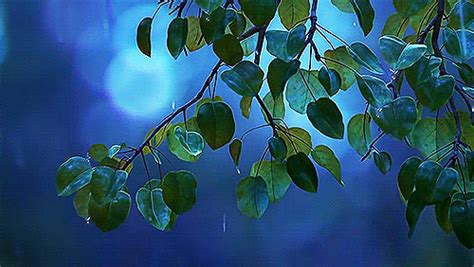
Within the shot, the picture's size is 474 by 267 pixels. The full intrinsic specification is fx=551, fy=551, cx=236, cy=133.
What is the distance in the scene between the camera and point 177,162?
4.43ft

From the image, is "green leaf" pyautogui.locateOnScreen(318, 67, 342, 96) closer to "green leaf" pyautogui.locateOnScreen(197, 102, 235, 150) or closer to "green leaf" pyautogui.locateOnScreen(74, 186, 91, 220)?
"green leaf" pyautogui.locateOnScreen(197, 102, 235, 150)

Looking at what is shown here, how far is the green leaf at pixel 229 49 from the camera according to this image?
0.60 meters

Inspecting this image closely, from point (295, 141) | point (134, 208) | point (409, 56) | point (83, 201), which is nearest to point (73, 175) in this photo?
point (83, 201)

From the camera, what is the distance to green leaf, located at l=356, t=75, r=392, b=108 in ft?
1.85

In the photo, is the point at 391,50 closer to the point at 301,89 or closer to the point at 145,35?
the point at 301,89

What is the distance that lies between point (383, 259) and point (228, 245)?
0.39m

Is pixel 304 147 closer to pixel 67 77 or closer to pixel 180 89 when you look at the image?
pixel 180 89

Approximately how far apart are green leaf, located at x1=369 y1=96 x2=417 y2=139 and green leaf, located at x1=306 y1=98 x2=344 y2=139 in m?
0.05

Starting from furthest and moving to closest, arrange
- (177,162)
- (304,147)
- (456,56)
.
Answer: (177,162) → (304,147) → (456,56)

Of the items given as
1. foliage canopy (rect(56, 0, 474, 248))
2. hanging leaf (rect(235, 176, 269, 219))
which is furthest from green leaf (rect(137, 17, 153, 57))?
hanging leaf (rect(235, 176, 269, 219))

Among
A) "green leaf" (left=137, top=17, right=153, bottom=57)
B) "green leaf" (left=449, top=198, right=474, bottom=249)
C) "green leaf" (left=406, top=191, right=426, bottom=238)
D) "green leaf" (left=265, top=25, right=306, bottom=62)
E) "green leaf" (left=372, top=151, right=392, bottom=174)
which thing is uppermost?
"green leaf" (left=137, top=17, right=153, bottom=57)

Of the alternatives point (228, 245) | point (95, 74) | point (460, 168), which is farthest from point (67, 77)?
point (460, 168)

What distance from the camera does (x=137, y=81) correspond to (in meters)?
1.38

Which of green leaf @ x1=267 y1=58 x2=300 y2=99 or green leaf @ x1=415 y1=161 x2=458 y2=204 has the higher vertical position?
green leaf @ x1=267 y1=58 x2=300 y2=99
